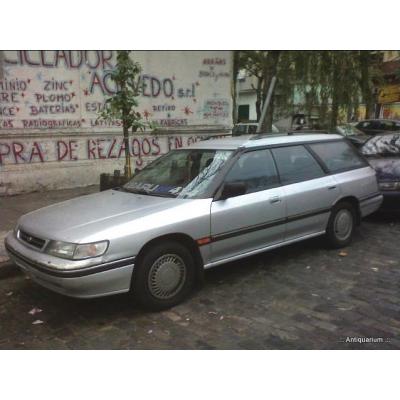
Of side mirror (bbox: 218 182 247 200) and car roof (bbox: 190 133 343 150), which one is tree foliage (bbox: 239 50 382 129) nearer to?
car roof (bbox: 190 133 343 150)

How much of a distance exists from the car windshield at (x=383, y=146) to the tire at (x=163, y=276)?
16.9 ft

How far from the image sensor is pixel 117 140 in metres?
9.82

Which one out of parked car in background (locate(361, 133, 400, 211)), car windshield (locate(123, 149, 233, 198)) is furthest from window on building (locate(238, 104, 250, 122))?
car windshield (locate(123, 149, 233, 198))

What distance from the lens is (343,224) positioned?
5559 mm

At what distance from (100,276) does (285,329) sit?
1.54m

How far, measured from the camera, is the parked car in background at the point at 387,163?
6613mm

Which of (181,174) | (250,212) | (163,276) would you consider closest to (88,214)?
(163,276)

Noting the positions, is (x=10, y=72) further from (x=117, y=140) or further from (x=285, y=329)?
(x=285, y=329)

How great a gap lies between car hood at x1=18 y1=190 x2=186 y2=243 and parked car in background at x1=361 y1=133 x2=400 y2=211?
3.88m

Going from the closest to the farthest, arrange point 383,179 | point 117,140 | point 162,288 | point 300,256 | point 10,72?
1. point 162,288
2. point 300,256
3. point 383,179
4. point 10,72
5. point 117,140

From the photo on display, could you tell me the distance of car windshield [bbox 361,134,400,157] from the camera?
25.5 feet

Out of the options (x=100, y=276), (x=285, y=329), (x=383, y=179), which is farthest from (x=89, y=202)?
(x=383, y=179)

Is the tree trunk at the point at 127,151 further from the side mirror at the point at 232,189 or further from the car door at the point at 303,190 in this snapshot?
the side mirror at the point at 232,189

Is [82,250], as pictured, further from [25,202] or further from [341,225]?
[25,202]
